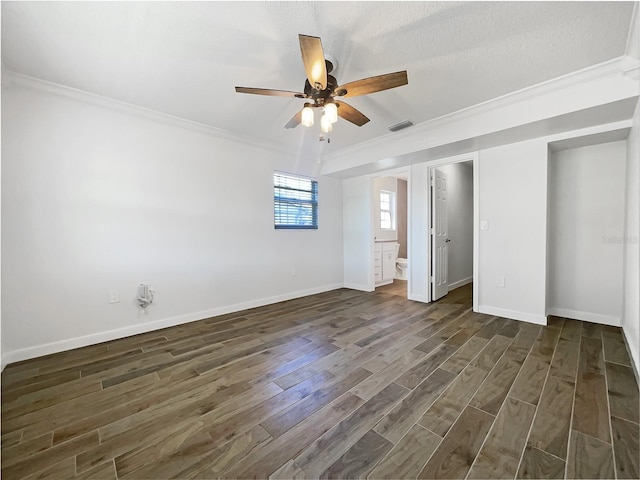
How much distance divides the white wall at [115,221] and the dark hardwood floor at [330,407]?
0.38 m

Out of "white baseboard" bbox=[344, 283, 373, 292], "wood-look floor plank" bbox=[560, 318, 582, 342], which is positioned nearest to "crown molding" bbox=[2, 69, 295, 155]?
"white baseboard" bbox=[344, 283, 373, 292]

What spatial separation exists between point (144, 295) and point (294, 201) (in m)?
2.46

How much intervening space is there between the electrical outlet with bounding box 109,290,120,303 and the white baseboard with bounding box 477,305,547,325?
4210mm

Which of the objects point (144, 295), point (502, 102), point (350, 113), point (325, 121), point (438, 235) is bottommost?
point (144, 295)

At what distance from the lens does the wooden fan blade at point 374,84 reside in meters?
1.70

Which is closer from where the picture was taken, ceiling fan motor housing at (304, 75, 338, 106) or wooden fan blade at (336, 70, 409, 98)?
wooden fan blade at (336, 70, 409, 98)

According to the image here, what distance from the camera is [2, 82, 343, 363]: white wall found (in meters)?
2.21

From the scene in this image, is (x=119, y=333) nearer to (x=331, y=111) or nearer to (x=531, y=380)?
(x=331, y=111)

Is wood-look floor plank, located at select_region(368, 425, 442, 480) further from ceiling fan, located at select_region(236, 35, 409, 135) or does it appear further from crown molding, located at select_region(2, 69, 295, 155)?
crown molding, located at select_region(2, 69, 295, 155)

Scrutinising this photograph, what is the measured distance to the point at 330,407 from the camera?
1552mm

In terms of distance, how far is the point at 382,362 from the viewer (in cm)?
207

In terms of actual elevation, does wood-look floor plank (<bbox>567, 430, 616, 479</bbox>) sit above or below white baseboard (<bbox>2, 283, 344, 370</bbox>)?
below

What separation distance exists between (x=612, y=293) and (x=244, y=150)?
480 centimetres

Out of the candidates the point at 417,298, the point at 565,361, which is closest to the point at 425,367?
the point at 565,361
